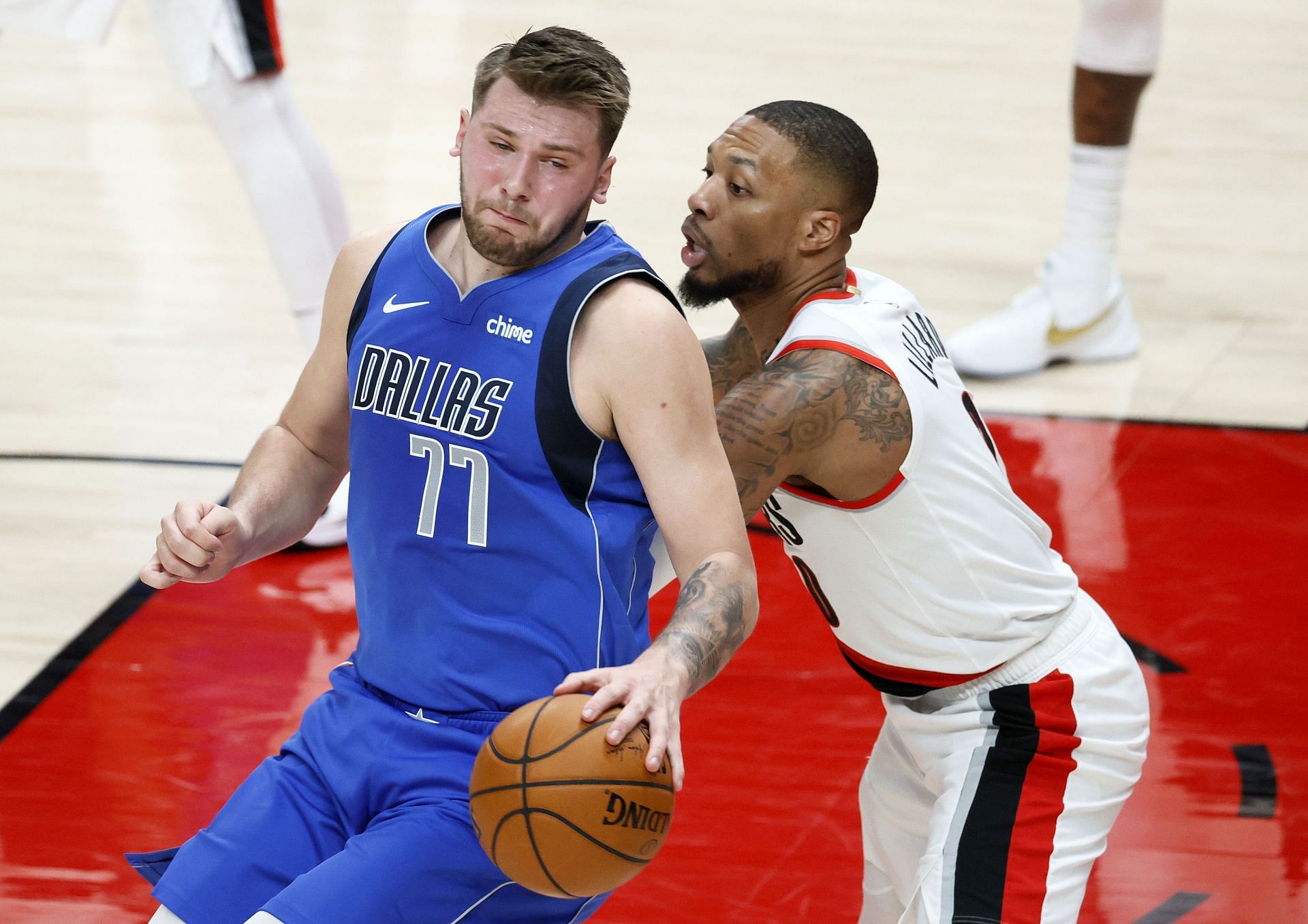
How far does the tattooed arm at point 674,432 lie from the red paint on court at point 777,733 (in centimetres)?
127

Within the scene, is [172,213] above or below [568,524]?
below

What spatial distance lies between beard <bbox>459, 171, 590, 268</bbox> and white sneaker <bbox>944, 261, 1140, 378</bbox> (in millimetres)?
3830

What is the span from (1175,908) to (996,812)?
38.0 inches

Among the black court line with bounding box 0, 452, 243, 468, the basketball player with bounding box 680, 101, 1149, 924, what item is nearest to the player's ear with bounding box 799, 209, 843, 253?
the basketball player with bounding box 680, 101, 1149, 924

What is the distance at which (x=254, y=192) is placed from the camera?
4.52m

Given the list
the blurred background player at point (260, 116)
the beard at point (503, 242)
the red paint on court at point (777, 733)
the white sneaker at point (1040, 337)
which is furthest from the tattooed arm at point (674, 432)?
the white sneaker at point (1040, 337)

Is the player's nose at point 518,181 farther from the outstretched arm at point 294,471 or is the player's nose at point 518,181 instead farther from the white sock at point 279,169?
the white sock at point 279,169

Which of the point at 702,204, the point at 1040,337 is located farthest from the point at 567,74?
the point at 1040,337

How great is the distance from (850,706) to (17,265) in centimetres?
445

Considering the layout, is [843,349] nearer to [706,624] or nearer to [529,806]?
[706,624]

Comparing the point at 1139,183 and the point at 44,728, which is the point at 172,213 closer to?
the point at 44,728

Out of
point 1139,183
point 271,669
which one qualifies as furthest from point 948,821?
point 1139,183

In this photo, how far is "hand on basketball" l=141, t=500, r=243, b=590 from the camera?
2.34 metres

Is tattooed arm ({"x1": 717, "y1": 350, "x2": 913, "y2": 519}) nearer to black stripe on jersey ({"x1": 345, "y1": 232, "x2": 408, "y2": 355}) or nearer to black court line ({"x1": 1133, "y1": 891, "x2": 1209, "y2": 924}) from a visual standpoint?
black stripe on jersey ({"x1": 345, "y1": 232, "x2": 408, "y2": 355})
